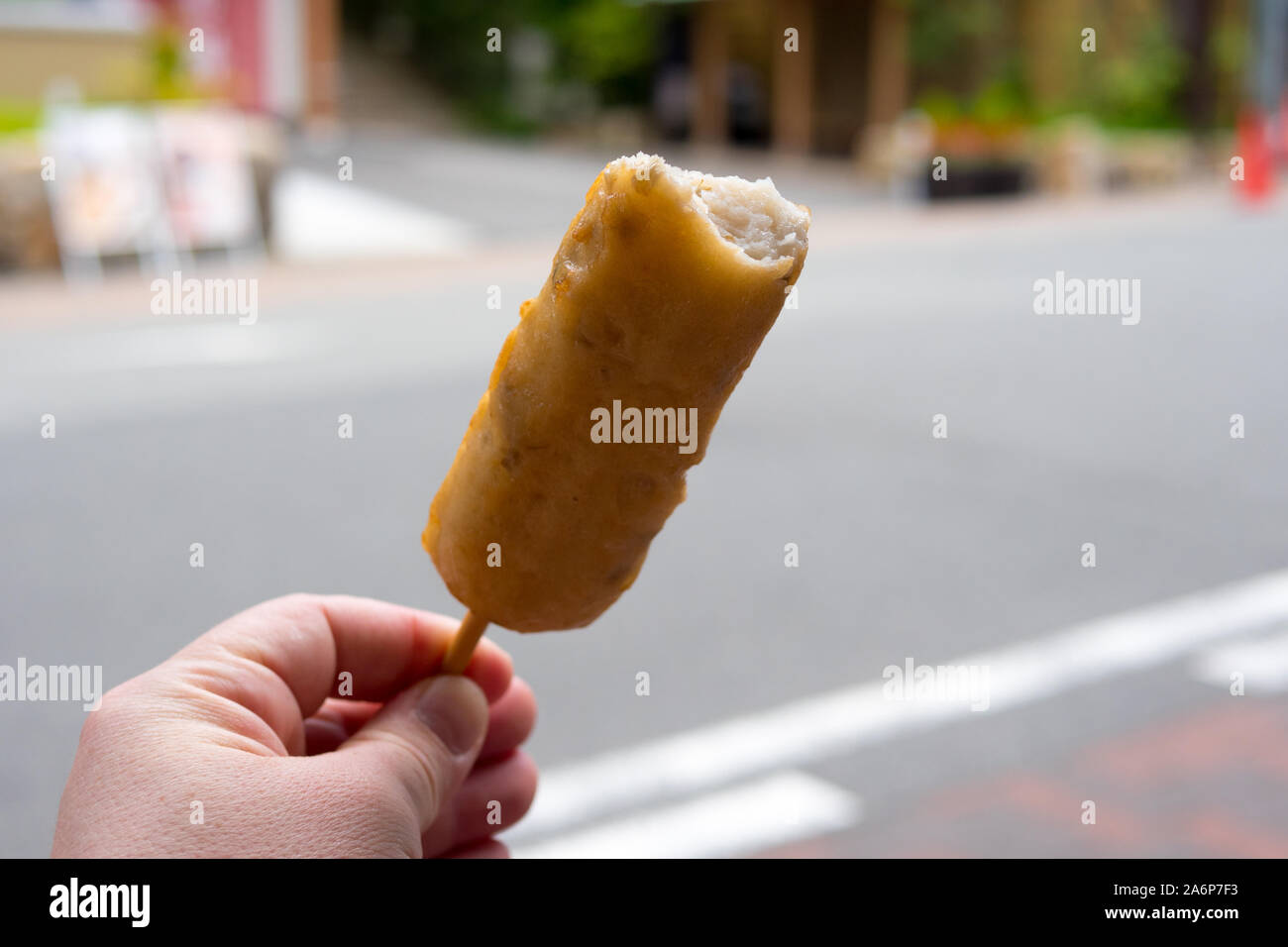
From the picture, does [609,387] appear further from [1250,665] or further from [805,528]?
[805,528]

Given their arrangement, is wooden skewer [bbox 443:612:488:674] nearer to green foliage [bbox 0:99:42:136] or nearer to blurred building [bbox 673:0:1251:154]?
green foliage [bbox 0:99:42:136]

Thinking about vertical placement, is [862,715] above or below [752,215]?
below

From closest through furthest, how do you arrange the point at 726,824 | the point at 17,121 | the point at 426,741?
the point at 426,741
the point at 726,824
the point at 17,121

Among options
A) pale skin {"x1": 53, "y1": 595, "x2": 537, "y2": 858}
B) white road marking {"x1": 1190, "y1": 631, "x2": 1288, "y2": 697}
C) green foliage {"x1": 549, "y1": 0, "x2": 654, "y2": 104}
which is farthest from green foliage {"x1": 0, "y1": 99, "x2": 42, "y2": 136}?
green foliage {"x1": 549, "y1": 0, "x2": 654, "y2": 104}

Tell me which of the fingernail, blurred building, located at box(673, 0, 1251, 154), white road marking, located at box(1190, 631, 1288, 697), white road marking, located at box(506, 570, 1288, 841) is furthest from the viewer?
blurred building, located at box(673, 0, 1251, 154)

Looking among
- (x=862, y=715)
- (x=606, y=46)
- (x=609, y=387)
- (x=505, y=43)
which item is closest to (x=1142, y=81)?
(x=606, y=46)

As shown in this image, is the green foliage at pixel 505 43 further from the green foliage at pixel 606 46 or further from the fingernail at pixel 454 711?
the fingernail at pixel 454 711
